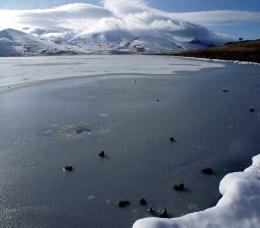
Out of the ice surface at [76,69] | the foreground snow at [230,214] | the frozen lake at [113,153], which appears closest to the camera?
the foreground snow at [230,214]

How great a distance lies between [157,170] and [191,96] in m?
14.7

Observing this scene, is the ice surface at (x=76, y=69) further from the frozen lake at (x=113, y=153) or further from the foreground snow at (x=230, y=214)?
the foreground snow at (x=230, y=214)

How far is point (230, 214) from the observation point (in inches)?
317

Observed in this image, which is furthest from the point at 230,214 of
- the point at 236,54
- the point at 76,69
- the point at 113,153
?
the point at 236,54

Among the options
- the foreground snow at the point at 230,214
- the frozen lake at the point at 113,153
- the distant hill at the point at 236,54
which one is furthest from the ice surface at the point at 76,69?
the foreground snow at the point at 230,214

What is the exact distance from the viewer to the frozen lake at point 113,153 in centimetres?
905

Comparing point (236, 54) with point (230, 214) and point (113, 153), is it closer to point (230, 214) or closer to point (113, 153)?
point (113, 153)

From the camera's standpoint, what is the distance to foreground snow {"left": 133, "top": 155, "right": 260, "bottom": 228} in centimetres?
767

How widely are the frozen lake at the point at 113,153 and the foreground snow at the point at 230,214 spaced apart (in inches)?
26.2

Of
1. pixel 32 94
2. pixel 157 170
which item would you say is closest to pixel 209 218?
pixel 157 170

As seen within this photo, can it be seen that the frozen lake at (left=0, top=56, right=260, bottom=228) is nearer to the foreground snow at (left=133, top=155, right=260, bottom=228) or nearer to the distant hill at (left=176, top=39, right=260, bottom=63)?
the foreground snow at (left=133, top=155, right=260, bottom=228)

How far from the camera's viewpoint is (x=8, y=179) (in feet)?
34.8

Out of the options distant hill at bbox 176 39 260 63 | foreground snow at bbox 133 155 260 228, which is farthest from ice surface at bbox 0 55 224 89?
foreground snow at bbox 133 155 260 228

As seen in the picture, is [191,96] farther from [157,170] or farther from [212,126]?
[157,170]
